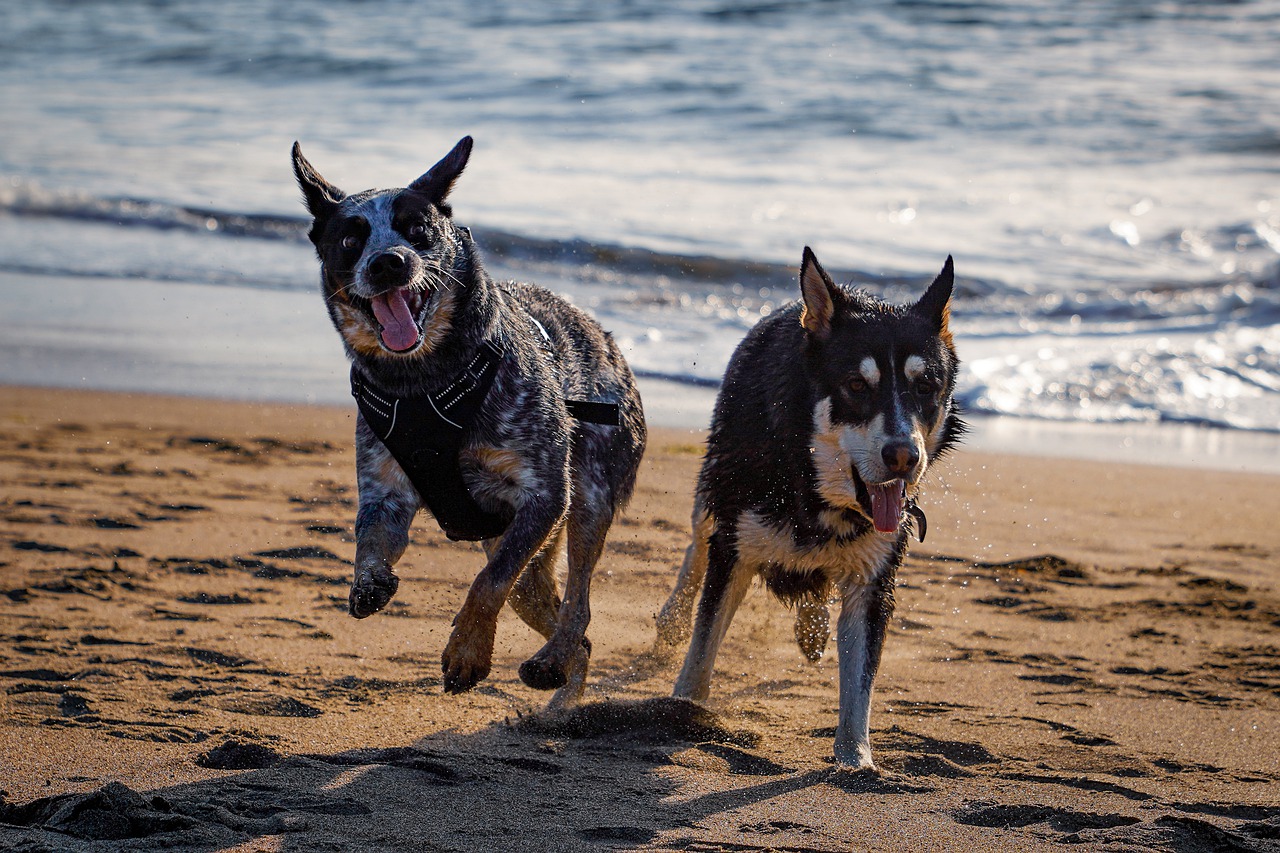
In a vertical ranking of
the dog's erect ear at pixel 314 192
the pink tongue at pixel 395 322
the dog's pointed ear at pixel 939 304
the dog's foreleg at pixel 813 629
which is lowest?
the dog's foreleg at pixel 813 629

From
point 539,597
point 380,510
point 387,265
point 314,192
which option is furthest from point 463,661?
point 314,192

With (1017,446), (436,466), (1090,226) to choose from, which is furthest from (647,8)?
(436,466)

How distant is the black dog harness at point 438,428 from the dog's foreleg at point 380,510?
0.07 meters

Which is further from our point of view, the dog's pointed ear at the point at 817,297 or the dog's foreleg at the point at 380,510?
the dog's pointed ear at the point at 817,297

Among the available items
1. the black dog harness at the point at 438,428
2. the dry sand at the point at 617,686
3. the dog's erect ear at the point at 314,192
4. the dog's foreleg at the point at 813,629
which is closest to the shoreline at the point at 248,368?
the dry sand at the point at 617,686

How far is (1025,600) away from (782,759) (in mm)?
2251

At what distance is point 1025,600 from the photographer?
6387 millimetres

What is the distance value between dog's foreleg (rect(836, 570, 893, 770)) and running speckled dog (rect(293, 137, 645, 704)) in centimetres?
92

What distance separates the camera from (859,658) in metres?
4.68

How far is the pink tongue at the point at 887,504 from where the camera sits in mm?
4449

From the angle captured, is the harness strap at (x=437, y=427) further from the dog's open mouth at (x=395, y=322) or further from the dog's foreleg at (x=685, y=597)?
the dog's foreleg at (x=685, y=597)

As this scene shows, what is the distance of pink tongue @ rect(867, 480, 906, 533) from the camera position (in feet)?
14.6

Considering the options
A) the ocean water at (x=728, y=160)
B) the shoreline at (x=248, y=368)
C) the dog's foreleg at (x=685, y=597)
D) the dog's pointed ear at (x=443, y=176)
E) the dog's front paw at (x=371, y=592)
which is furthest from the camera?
the ocean water at (x=728, y=160)

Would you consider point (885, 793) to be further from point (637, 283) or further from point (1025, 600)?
point (637, 283)
